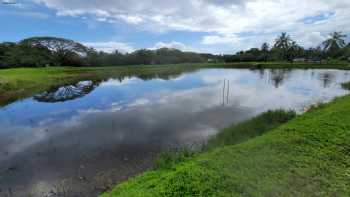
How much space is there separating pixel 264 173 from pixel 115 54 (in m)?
82.3

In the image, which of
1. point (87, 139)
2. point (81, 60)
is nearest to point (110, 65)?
point (81, 60)

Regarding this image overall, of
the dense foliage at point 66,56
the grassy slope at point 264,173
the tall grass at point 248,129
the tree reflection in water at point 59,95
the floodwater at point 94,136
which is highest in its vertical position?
the dense foliage at point 66,56

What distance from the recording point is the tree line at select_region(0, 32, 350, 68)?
5945 centimetres

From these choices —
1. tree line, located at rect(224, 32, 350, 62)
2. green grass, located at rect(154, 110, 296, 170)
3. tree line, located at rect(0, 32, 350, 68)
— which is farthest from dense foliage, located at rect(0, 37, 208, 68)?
green grass, located at rect(154, 110, 296, 170)

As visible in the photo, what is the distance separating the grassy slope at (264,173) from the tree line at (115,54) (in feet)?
216

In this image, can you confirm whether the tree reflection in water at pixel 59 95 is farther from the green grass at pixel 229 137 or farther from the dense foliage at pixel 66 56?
the dense foliage at pixel 66 56

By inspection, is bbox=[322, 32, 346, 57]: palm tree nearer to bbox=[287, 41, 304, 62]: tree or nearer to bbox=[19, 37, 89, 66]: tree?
bbox=[287, 41, 304, 62]: tree

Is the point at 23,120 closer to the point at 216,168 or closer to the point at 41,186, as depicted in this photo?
the point at 41,186

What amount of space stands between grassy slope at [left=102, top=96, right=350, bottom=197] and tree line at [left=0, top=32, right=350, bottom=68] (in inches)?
2594

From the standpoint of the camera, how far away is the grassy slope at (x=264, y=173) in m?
4.41

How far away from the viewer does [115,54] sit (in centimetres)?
8119

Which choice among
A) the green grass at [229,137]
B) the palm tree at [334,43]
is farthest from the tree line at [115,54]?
the green grass at [229,137]

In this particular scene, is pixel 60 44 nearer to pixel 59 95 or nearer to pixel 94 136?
pixel 59 95

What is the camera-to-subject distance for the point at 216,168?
5289 mm
